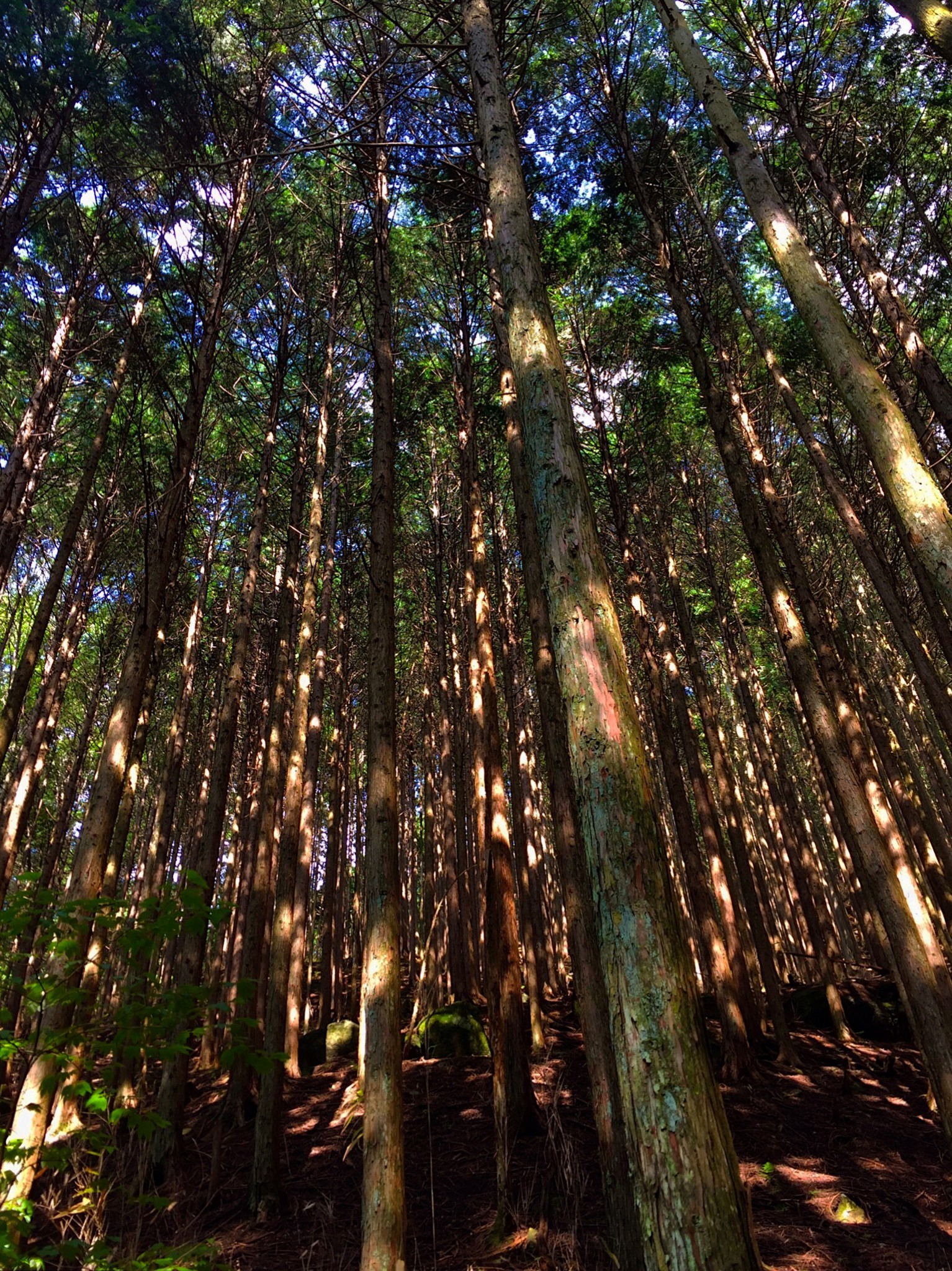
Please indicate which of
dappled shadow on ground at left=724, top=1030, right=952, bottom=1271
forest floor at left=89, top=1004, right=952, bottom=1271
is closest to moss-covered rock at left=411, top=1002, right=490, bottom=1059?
forest floor at left=89, top=1004, right=952, bottom=1271

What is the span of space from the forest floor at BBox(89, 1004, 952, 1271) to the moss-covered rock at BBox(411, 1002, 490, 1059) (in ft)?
1.84

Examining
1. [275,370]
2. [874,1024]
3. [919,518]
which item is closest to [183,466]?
[275,370]

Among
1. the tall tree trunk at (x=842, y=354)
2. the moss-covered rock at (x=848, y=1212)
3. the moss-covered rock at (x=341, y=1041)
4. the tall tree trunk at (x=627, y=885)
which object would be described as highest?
the tall tree trunk at (x=842, y=354)

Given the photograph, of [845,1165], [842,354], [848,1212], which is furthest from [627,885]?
[845,1165]

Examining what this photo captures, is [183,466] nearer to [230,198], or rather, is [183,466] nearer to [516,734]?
[230,198]

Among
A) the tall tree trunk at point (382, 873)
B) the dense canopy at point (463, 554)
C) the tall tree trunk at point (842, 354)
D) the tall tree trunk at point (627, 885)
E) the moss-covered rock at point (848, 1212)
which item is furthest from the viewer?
the moss-covered rock at point (848, 1212)

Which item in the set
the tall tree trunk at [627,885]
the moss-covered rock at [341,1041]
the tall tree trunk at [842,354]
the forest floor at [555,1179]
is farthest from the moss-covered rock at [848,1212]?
the moss-covered rock at [341,1041]

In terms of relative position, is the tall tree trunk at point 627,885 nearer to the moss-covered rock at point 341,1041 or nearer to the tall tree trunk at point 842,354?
the tall tree trunk at point 842,354

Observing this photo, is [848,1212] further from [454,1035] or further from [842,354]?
[842,354]

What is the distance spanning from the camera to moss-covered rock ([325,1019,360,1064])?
9586mm

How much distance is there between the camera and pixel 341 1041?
31.8 feet

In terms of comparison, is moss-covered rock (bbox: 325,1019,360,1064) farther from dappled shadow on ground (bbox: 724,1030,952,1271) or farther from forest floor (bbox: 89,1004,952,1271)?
dappled shadow on ground (bbox: 724,1030,952,1271)

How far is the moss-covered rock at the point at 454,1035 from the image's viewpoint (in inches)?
344

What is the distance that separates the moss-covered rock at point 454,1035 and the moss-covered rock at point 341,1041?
115cm
